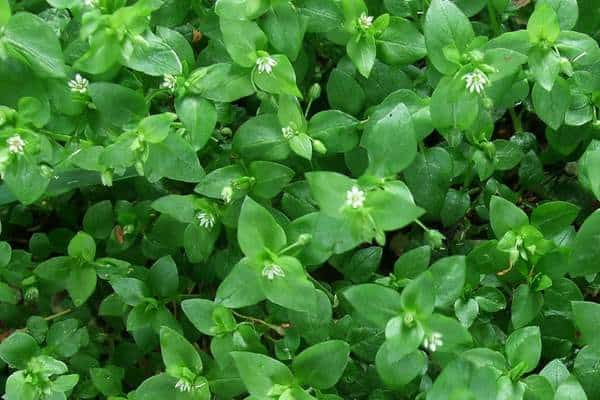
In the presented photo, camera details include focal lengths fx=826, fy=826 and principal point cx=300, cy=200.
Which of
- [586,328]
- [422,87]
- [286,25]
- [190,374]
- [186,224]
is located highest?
[286,25]

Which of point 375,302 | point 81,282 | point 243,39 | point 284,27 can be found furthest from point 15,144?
point 375,302

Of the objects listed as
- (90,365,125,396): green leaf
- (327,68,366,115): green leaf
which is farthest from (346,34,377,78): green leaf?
(90,365,125,396): green leaf

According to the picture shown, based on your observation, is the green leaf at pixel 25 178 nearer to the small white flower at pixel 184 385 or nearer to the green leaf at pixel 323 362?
the small white flower at pixel 184 385

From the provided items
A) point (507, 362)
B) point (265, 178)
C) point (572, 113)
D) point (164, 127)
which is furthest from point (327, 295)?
point (572, 113)

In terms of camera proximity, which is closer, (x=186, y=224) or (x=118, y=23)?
(x=118, y=23)

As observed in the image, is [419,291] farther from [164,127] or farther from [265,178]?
[164,127]

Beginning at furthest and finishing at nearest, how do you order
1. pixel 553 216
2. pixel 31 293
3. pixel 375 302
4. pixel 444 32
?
pixel 31 293
pixel 553 216
pixel 444 32
pixel 375 302

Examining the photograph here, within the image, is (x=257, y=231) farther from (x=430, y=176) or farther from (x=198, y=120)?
(x=430, y=176)

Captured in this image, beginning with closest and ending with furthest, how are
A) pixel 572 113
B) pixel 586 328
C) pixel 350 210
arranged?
pixel 350 210 → pixel 586 328 → pixel 572 113
